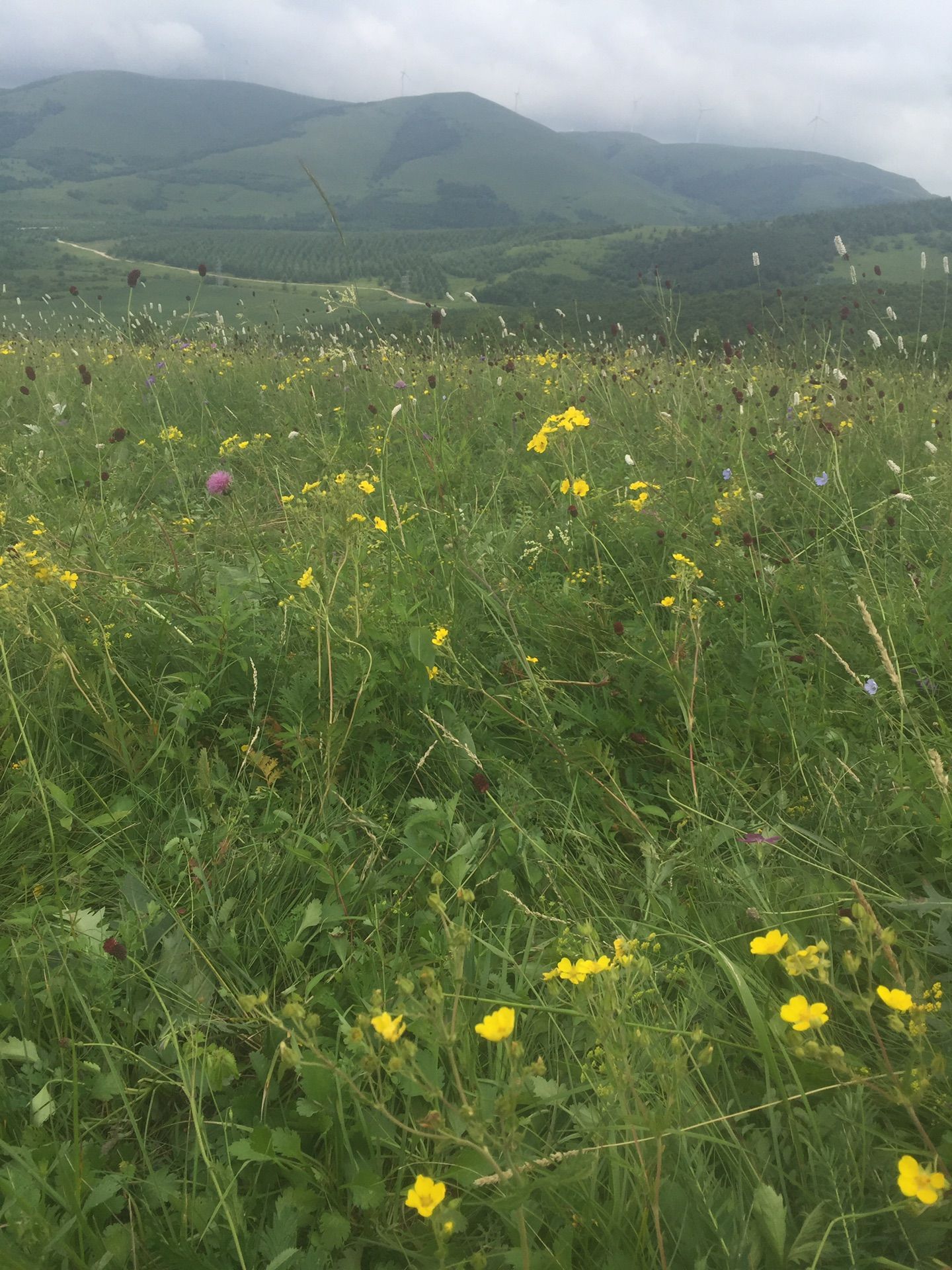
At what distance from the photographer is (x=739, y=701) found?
2.07 meters

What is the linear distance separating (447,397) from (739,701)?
12.7 feet

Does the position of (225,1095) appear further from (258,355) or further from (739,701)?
(258,355)

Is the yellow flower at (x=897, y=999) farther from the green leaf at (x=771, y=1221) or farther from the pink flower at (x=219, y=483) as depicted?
the pink flower at (x=219, y=483)

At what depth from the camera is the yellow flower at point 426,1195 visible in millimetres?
804

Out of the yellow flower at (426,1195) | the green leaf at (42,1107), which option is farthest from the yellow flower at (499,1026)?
the green leaf at (42,1107)

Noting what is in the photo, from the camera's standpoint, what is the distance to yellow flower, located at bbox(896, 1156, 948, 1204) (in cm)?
74

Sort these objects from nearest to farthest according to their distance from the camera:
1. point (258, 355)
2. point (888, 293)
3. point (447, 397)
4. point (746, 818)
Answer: point (746, 818)
point (447, 397)
point (258, 355)
point (888, 293)

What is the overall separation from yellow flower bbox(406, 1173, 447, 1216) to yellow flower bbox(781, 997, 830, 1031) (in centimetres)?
44

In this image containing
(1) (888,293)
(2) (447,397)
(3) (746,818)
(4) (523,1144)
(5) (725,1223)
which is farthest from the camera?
(1) (888,293)

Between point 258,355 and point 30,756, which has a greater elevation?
point 258,355

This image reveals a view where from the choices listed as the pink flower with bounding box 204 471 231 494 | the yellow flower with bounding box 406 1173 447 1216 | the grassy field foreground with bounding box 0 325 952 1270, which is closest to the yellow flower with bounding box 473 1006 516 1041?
the grassy field foreground with bounding box 0 325 952 1270

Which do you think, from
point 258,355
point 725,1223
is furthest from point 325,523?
point 258,355

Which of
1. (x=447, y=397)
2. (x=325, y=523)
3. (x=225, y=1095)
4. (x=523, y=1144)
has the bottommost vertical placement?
(x=225, y=1095)

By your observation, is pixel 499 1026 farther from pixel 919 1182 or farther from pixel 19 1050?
pixel 19 1050
